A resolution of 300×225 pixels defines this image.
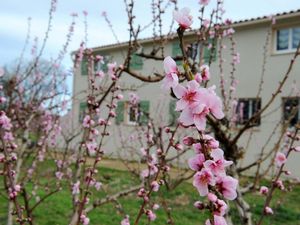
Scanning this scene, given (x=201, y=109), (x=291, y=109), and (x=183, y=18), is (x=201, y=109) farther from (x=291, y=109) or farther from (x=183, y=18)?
(x=291, y=109)

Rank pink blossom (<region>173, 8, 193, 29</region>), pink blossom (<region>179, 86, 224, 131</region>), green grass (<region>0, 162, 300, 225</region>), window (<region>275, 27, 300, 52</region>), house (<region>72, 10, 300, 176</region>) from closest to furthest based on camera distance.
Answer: pink blossom (<region>179, 86, 224, 131</region>), pink blossom (<region>173, 8, 193, 29</region>), green grass (<region>0, 162, 300, 225</region>), house (<region>72, 10, 300, 176</region>), window (<region>275, 27, 300, 52</region>)

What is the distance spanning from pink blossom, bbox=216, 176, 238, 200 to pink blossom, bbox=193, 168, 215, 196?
31 mm

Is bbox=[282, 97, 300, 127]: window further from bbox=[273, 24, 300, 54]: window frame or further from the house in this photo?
bbox=[273, 24, 300, 54]: window frame

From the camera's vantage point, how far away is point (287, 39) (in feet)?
43.1

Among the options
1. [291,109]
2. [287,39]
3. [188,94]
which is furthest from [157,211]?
[287,39]

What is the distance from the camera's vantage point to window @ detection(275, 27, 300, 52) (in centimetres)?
1296

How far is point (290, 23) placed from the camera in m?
13.0

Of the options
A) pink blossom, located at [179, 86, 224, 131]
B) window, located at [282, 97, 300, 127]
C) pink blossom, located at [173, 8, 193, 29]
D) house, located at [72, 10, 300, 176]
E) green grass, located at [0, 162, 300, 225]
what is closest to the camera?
pink blossom, located at [179, 86, 224, 131]

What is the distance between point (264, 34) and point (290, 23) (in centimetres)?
97

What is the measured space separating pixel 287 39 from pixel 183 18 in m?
12.9

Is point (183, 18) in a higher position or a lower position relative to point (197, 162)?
higher

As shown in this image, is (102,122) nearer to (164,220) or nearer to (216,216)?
(216,216)

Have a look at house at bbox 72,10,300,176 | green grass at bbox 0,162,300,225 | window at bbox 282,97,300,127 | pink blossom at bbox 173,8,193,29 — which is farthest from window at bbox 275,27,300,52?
pink blossom at bbox 173,8,193,29

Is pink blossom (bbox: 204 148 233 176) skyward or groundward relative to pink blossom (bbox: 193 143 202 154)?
groundward
